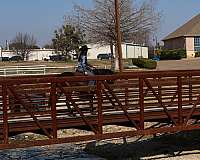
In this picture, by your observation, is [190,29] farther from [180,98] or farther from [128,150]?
[180,98]

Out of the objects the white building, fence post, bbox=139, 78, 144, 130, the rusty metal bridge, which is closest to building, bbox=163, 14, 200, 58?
the white building

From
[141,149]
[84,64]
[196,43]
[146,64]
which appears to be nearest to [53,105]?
[84,64]

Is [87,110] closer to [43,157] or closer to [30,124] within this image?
[30,124]

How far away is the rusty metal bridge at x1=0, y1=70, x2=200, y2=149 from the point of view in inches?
380

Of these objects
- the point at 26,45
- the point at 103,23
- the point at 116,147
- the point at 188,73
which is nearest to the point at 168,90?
the point at 188,73

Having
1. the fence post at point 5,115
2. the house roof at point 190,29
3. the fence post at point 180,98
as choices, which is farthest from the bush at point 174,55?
the fence post at point 5,115

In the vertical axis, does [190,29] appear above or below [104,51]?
above

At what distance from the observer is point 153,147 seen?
53.9ft

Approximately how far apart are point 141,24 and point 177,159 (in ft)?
117

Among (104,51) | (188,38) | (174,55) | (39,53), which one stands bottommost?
(39,53)

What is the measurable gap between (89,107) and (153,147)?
6.01m

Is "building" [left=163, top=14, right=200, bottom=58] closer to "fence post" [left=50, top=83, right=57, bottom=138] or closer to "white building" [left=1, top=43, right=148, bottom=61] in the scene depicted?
"white building" [left=1, top=43, right=148, bottom=61]

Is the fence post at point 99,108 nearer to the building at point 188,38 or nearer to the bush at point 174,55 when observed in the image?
the bush at point 174,55

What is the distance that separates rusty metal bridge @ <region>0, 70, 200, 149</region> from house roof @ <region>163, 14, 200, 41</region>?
241ft
